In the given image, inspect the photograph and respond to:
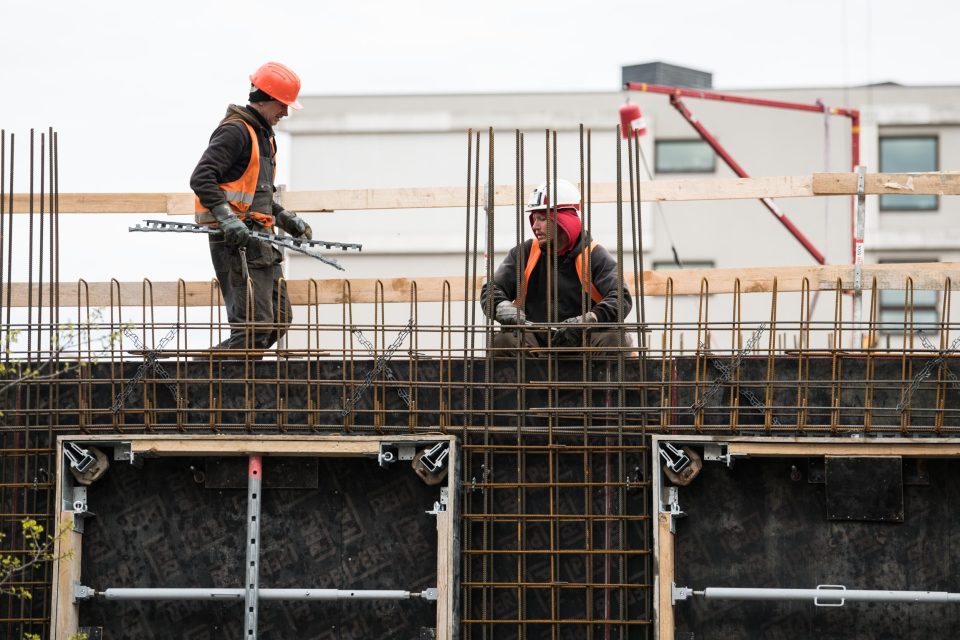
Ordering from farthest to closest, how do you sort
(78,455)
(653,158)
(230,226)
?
(653,158), (230,226), (78,455)

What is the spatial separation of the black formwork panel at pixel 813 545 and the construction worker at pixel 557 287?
126cm

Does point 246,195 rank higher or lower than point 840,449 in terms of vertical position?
higher

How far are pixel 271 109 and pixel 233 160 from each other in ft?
1.75

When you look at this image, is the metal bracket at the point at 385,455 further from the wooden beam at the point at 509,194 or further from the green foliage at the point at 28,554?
the wooden beam at the point at 509,194

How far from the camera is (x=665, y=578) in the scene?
8914 mm

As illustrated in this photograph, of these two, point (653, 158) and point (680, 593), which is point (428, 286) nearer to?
point (680, 593)

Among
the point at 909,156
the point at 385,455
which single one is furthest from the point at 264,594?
the point at 909,156

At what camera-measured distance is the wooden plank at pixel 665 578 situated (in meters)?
8.86

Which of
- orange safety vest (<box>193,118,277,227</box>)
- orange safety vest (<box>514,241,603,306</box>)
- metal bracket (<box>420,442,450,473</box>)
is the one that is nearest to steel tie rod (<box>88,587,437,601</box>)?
metal bracket (<box>420,442,450,473</box>)

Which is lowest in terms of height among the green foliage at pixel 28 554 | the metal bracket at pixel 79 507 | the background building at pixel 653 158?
the green foliage at pixel 28 554

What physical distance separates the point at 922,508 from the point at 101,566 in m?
5.11

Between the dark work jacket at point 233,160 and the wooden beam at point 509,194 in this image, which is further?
the wooden beam at point 509,194

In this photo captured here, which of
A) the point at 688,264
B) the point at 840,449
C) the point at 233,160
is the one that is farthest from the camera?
the point at 688,264

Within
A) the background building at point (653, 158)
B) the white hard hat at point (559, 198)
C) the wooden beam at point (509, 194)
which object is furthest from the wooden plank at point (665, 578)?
the background building at point (653, 158)
